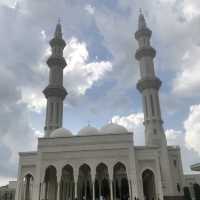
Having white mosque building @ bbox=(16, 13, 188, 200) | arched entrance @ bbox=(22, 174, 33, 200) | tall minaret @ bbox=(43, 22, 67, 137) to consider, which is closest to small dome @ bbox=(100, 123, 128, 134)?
white mosque building @ bbox=(16, 13, 188, 200)

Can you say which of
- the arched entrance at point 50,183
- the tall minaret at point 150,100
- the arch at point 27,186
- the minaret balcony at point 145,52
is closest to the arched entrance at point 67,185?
the arched entrance at point 50,183

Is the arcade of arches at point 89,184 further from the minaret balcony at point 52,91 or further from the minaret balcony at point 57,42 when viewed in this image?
the minaret balcony at point 57,42

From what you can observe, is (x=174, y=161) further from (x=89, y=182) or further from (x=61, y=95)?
(x=61, y=95)

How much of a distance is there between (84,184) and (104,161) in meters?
4.88

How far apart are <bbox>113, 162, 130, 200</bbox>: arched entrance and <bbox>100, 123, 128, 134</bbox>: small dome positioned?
3445mm

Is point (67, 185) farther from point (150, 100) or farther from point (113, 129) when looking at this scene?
point (150, 100)

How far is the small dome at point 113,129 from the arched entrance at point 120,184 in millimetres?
3445

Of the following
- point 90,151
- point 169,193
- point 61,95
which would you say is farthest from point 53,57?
point 169,193

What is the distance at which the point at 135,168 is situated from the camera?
2342 cm

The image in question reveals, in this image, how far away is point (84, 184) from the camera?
27109mm

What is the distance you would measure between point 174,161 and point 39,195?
50.9ft

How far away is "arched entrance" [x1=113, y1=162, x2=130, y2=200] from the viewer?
26.0 metres

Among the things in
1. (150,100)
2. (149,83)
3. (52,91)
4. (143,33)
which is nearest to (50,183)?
(52,91)

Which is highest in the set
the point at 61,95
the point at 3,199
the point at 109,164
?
the point at 61,95
